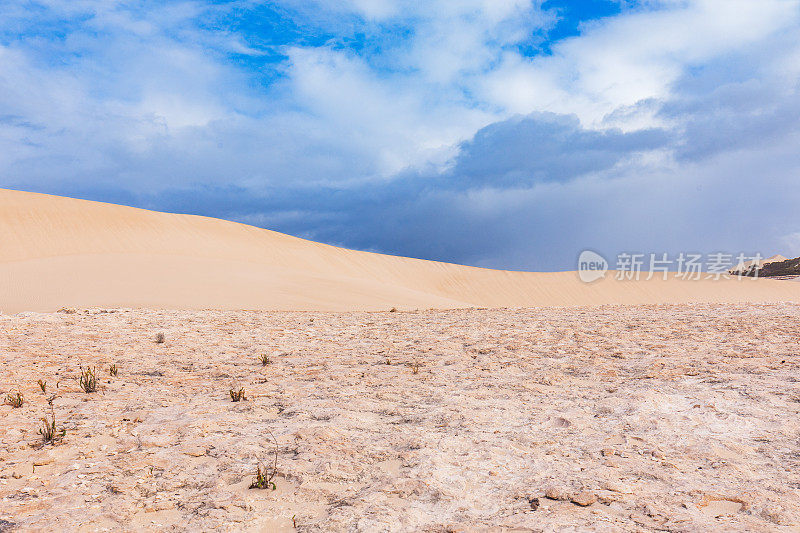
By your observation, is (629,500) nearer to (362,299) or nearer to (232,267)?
(362,299)

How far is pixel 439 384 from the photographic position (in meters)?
5.99

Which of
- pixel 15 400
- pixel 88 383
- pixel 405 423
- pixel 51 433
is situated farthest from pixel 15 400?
pixel 405 423

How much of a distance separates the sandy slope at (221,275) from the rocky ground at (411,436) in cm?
847

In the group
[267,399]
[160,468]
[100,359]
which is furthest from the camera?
[100,359]

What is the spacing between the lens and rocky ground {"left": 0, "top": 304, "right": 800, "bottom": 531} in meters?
3.03

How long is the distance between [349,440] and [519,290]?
35.0 m

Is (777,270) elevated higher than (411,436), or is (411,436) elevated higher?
(777,270)

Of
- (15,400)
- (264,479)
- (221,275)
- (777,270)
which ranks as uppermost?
(777,270)

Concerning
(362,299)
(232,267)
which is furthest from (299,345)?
(232,267)

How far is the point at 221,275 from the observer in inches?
Result: 795

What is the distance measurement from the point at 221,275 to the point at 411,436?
1752cm

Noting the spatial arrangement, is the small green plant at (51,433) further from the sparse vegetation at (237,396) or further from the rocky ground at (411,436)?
the sparse vegetation at (237,396)

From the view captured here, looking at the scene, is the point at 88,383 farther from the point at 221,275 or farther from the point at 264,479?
the point at 221,275

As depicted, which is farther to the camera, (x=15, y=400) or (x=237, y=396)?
(x=237, y=396)
